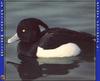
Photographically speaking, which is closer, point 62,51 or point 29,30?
point 62,51

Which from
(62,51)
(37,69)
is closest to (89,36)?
(62,51)

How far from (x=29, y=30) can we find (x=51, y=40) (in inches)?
6.6

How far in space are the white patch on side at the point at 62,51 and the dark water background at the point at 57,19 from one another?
1.1 inches

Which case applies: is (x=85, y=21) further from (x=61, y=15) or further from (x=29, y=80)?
(x=29, y=80)

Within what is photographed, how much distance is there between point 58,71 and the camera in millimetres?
5445

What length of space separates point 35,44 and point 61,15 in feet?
0.74

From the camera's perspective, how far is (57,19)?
18.5 feet

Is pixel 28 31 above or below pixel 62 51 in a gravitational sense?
above

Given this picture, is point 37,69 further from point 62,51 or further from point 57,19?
point 57,19

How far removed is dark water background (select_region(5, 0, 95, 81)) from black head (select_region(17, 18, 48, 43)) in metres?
0.03

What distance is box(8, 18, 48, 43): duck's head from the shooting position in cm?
560

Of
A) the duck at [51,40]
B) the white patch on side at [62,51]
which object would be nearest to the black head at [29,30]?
the duck at [51,40]

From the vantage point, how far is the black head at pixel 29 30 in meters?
5.60

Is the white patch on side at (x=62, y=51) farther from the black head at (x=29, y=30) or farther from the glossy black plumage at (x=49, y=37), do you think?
the black head at (x=29, y=30)
